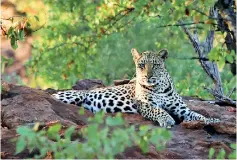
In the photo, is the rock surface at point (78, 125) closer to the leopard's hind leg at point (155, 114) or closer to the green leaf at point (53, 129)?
the leopard's hind leg at point (155, 114)

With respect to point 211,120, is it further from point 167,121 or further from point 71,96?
point 71,96

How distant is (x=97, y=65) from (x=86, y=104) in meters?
8.74

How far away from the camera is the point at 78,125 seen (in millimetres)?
10469

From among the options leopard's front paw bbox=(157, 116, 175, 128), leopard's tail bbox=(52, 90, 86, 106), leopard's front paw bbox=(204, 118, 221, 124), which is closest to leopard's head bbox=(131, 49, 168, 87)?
leopard's tail bbox=(52, 90, 86, 106)

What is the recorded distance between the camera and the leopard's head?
13.3 metres

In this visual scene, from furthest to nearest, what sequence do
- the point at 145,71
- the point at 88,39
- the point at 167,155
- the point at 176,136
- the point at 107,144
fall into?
the point at 88,39 → the point at 145,71 → the point at 176,136 → the point at 167,155 → the point at 107,144

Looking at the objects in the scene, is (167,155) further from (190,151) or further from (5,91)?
(5,91)

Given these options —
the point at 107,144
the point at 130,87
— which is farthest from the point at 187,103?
the point at 107,144

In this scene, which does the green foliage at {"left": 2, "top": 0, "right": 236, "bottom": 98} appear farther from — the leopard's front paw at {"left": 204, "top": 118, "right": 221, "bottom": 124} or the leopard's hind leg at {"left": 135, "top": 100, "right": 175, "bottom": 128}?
the leopard's front paw at {"left": 204, "top": 118, "right": 221, "bottom": 124}

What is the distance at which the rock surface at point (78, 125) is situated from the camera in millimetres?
9547

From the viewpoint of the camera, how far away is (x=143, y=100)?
43.7ft

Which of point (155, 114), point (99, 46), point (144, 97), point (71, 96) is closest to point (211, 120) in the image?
point (155, 114)

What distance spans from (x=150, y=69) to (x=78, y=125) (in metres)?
3.06

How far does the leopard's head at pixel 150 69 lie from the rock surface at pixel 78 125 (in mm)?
834
